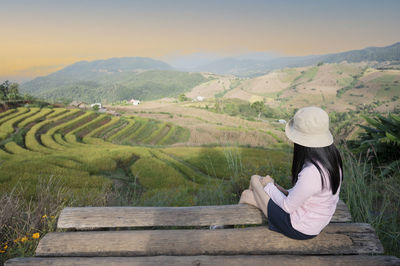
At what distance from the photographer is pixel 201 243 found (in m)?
1.95

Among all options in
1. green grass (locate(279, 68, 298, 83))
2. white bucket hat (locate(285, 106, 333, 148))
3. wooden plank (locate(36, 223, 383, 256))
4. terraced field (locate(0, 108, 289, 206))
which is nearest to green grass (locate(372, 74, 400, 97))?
green grass (locate(279, 68, 298, 83))

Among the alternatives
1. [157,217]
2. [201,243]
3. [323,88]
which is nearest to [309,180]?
[201,243]

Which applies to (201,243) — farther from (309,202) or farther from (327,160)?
(327,160)

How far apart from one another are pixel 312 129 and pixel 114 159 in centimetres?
1447

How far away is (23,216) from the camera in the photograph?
2.81 metres

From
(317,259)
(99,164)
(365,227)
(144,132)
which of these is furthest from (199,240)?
(144,132)

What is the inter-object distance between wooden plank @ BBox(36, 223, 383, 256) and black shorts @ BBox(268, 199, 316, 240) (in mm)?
48

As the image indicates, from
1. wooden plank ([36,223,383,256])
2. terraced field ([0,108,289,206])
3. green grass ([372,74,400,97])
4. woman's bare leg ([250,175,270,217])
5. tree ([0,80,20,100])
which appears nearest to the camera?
wooden plank ([36,223,383,256])

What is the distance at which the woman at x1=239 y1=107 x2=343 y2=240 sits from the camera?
174 cm

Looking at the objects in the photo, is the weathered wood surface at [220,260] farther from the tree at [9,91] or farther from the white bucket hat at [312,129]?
the tree at [9,91]

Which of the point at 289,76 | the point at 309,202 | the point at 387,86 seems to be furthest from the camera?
the point at 289,76

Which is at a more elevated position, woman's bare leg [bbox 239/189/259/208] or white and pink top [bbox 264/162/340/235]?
white and pink top [bbox 264/162/340/235]

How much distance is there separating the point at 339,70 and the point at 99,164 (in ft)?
447

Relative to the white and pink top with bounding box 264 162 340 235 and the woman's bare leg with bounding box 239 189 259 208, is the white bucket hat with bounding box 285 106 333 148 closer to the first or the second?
the white and pink top with bounding box 264 162 340 235
